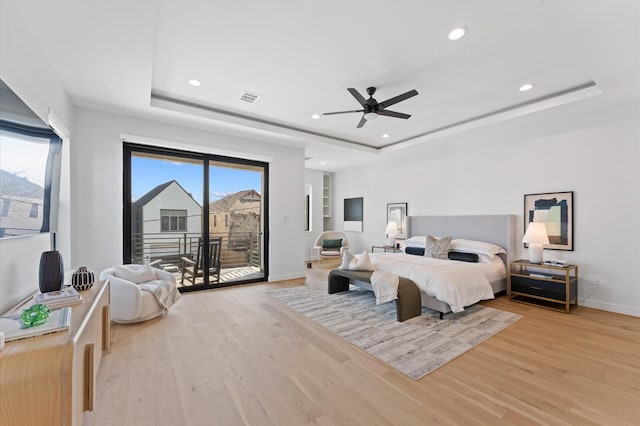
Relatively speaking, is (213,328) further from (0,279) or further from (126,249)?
(126,249)

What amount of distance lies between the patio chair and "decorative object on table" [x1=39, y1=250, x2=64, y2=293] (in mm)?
2537

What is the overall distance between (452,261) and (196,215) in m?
4.16

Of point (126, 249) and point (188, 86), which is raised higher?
point (188, 86)

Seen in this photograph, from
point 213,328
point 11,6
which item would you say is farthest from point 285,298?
point 11,6

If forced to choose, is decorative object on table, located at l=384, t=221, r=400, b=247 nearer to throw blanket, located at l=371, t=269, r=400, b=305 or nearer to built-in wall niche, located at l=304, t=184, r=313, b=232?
built-in wall niche, located at l=304, t=184, r=313, b=232

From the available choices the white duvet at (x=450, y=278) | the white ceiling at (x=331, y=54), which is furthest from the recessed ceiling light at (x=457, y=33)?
the white duvet at (x=450, y=278)

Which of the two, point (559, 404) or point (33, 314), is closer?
point (33, 314)

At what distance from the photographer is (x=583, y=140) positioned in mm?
3809

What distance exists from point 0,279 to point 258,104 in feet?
10.1

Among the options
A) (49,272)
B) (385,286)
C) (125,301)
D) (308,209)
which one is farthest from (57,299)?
(308,209)

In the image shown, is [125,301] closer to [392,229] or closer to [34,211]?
[34,211]

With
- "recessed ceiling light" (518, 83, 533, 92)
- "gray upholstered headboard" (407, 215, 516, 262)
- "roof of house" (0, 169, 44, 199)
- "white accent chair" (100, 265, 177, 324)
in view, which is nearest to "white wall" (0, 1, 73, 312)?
"roof of house" (0, 169, 44, 199)

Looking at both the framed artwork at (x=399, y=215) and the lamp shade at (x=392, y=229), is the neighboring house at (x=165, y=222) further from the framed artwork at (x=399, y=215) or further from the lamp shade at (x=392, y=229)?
the framed artwork at (x=399, y=215)

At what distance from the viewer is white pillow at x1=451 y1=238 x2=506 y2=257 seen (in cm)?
437
